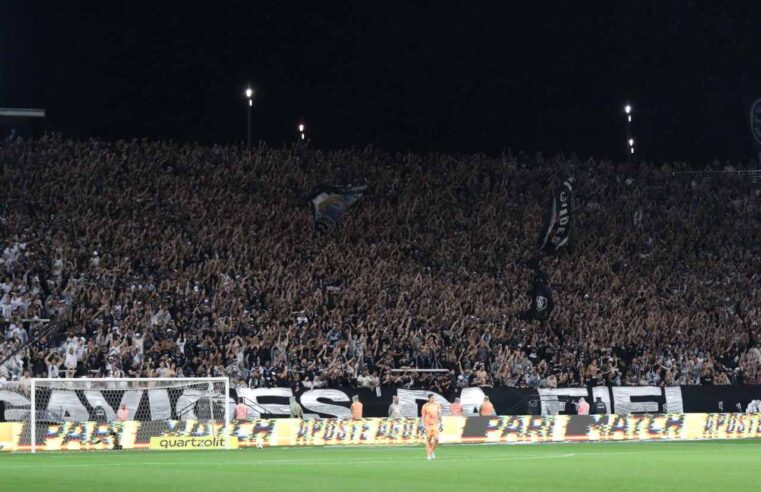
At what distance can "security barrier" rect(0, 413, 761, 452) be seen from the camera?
36969mm

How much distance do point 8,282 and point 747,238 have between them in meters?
36.3

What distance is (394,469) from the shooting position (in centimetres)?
2689

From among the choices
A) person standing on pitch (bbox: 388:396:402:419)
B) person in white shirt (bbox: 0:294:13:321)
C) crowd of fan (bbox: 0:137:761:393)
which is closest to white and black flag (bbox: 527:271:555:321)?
crowd of fan (bbox: 0:137:761:393)

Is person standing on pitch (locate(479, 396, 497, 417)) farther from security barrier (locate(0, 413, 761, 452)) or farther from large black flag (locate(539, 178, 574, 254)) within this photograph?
large black flag (locate(539, 178, 574, 254))

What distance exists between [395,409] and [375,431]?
1679mm

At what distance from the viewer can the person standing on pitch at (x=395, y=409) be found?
138 ft

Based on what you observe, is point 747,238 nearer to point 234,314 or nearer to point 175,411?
point 234,314

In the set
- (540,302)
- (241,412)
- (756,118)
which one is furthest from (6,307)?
(756,118)

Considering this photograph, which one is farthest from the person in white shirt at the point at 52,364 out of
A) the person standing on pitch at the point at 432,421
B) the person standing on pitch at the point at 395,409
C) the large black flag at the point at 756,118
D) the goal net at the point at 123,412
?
the large black flag at the point at 756,118

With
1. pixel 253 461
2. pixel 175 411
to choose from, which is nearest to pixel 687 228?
pixel 175 411

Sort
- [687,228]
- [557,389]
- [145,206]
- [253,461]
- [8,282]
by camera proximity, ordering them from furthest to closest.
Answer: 1. [687,228]
2. [145,206]
3. [557,389]
4. [8,282]
5. [253,461]

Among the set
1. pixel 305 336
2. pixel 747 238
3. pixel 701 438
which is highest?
pixel 747 238

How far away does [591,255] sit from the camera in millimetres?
58188

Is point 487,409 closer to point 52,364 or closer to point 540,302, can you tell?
point 540,302
